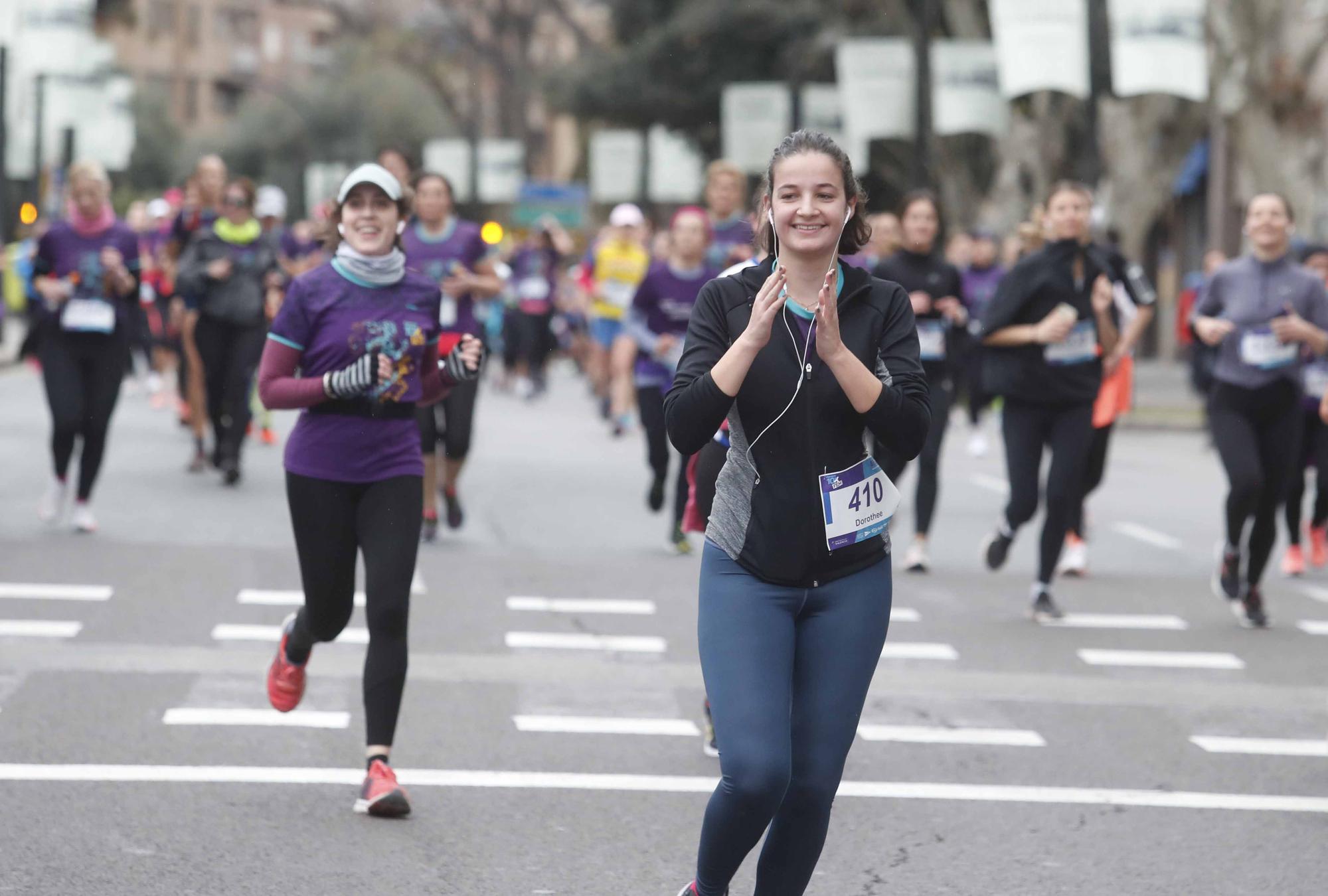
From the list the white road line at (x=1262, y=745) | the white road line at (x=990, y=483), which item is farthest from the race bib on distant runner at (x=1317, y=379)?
the white road line at (x=1262, y=745)

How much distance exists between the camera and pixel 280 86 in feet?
309

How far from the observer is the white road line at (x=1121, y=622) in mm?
10148

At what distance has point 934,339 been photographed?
11.9 m

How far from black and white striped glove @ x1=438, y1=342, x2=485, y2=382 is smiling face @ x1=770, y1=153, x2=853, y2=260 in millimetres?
2027

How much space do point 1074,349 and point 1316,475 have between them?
3.16m

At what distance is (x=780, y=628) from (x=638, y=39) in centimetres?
4391

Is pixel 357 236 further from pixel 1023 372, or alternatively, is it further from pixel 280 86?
pixel 280 86

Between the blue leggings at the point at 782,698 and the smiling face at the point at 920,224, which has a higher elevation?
the smiling face at the point at 920,224

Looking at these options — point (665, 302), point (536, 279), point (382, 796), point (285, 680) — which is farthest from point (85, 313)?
point (536, 279)

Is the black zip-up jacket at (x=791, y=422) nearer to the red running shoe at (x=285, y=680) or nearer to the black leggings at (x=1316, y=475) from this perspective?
the red running shoe at (x=285, y=680)

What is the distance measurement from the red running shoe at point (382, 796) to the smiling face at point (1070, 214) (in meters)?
4.99

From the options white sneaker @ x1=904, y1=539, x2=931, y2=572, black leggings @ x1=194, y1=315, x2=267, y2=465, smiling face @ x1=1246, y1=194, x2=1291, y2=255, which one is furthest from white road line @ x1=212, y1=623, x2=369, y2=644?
black leggings @ x1=194, y1=315, x2=267, y2=465

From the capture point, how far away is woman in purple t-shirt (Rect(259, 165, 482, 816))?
244 inches

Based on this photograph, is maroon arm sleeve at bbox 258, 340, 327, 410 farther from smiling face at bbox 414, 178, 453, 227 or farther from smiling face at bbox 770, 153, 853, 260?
smiling face at bbox 414, 178, 453, 227
